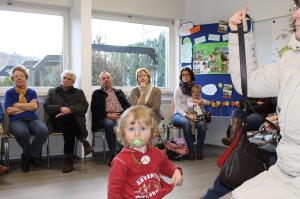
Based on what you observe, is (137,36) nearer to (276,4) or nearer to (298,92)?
(276,4)

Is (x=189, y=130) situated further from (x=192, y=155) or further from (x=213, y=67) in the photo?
(x=213, y=67)

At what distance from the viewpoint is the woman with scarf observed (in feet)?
16.2

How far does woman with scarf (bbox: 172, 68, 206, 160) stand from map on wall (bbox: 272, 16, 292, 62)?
1231 mm

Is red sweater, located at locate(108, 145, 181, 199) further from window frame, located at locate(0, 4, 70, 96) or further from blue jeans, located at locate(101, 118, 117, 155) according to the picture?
window frame, located at locate(0, 4, 70, 96)

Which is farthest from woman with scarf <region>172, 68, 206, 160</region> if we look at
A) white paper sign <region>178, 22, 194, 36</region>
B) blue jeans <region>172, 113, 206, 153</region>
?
white paper sign <region>178, 22, 194, 36</region>

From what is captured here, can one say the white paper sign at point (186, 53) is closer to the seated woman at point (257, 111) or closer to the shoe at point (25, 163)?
the seated woman at point (257, 111)

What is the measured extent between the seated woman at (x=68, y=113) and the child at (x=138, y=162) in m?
2.66

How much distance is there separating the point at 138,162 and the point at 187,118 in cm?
346

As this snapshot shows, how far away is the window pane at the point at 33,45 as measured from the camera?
4.89m

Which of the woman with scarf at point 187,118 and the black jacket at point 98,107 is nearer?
the black jacket at point 98,107

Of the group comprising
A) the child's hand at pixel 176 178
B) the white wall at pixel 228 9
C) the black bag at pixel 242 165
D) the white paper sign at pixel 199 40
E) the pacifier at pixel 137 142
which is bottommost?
the child's hand at pixel 176 178

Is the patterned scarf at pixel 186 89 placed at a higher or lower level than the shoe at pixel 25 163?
higher

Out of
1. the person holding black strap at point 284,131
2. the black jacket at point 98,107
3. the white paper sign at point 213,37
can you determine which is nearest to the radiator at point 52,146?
the black jacket at point 98,107

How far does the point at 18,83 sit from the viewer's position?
14.2 ft
